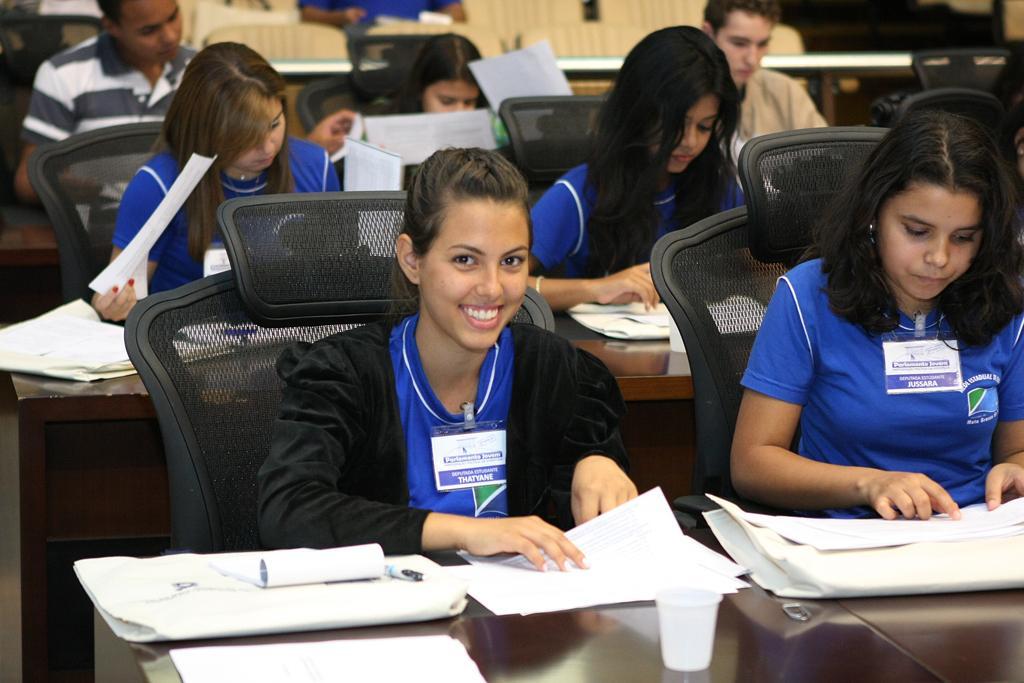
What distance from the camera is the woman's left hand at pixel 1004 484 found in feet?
5.96

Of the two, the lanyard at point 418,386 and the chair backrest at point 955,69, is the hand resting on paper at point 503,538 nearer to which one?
the lanyard at point 418,386

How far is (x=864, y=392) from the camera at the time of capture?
1.97 m

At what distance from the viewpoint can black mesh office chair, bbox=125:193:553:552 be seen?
75.8 inches

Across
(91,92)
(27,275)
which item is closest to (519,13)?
(91,92)

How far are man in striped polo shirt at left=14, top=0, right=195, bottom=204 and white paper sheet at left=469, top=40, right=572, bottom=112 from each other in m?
1.01

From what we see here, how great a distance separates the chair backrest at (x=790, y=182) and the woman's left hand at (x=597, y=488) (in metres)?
0.55

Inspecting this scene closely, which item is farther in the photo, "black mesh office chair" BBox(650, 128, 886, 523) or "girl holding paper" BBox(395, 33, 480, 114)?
"girl holding paper" BBox(395, 33, 480, 114)

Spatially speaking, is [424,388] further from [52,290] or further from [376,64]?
[376,64]

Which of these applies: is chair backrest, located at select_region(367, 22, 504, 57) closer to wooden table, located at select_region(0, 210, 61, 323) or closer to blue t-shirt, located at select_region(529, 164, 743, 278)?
wooden table, located at select_region(0, 210, 61, 323)

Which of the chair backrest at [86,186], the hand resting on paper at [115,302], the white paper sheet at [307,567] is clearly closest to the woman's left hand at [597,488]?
the white paper sheet at [307,567]

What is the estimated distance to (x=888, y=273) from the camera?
6.47ft

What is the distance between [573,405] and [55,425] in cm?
102

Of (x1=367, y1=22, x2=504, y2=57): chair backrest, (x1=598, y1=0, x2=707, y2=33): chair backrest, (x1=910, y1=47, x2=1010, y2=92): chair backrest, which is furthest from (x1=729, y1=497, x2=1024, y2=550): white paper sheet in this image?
(x1=598, y1=0, x2=707, y2=33): chair backrest

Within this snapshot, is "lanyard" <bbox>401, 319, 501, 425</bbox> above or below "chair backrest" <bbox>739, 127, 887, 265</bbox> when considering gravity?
below
